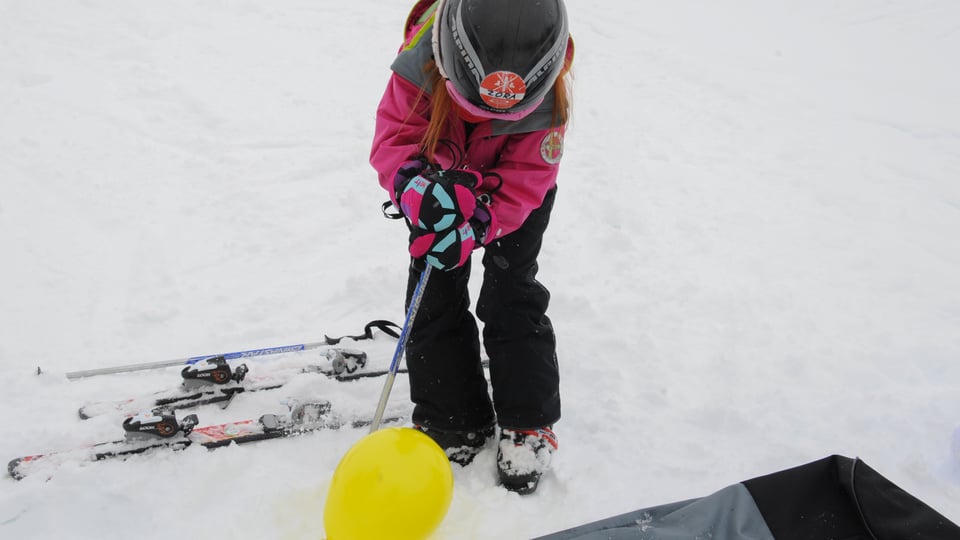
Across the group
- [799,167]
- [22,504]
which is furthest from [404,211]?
[799,167]

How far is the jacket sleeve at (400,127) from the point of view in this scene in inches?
87.2

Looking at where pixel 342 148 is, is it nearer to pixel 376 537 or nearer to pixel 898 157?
pixel 376 537

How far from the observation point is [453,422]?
250 cm

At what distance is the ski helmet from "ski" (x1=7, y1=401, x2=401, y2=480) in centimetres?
142

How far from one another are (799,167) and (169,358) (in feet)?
15.8

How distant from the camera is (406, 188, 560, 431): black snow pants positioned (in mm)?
2471

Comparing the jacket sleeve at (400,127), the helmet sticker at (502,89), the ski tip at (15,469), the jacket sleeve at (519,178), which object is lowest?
the ski tip at (15,469)

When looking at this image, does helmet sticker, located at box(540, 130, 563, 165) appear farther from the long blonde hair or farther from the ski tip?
the ski tip

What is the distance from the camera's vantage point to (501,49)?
6.05ft

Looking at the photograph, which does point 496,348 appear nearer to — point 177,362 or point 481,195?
point 481,195

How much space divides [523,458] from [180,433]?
4.36 feet

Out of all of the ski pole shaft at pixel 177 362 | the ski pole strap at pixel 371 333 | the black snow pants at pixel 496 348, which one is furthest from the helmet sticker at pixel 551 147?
the ski pole shaft at pixel 177 362

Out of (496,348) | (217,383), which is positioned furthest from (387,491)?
(217,383)

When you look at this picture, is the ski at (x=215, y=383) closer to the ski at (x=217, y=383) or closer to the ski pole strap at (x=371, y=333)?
the ski at (x=217, y=383)
